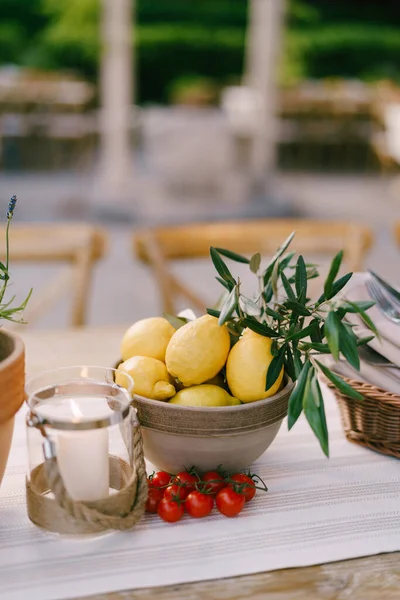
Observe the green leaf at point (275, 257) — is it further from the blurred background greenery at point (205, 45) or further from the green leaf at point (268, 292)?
the blurred background greenery at point (205, 45)

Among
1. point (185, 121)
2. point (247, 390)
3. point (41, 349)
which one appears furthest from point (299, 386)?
point (185, 121)

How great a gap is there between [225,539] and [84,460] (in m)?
0.16

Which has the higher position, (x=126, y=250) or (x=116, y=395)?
(x=116, y=395)

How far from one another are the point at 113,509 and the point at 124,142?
4.88m

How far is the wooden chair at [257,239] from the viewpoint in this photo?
5.51 feet

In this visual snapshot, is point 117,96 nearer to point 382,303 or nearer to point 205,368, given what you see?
point 382,303

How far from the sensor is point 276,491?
76cm

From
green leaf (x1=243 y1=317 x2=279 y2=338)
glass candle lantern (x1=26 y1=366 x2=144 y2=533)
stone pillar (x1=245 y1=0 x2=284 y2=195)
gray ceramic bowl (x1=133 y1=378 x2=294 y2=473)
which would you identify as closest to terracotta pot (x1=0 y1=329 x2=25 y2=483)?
glass candle lantern (x1=26 y1=366 x2=144 y2=533)

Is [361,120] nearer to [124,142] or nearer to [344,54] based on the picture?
[344,54]

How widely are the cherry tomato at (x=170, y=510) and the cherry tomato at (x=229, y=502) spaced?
41 mm

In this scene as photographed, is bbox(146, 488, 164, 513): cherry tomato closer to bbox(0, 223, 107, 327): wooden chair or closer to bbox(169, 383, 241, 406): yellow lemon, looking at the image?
bbox(169, 383, 241, 406): yellow lemon

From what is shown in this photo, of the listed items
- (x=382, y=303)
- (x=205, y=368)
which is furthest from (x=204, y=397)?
(x=382, y=303)

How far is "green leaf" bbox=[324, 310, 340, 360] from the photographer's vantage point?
2.15ft

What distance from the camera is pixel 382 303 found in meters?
0.88
